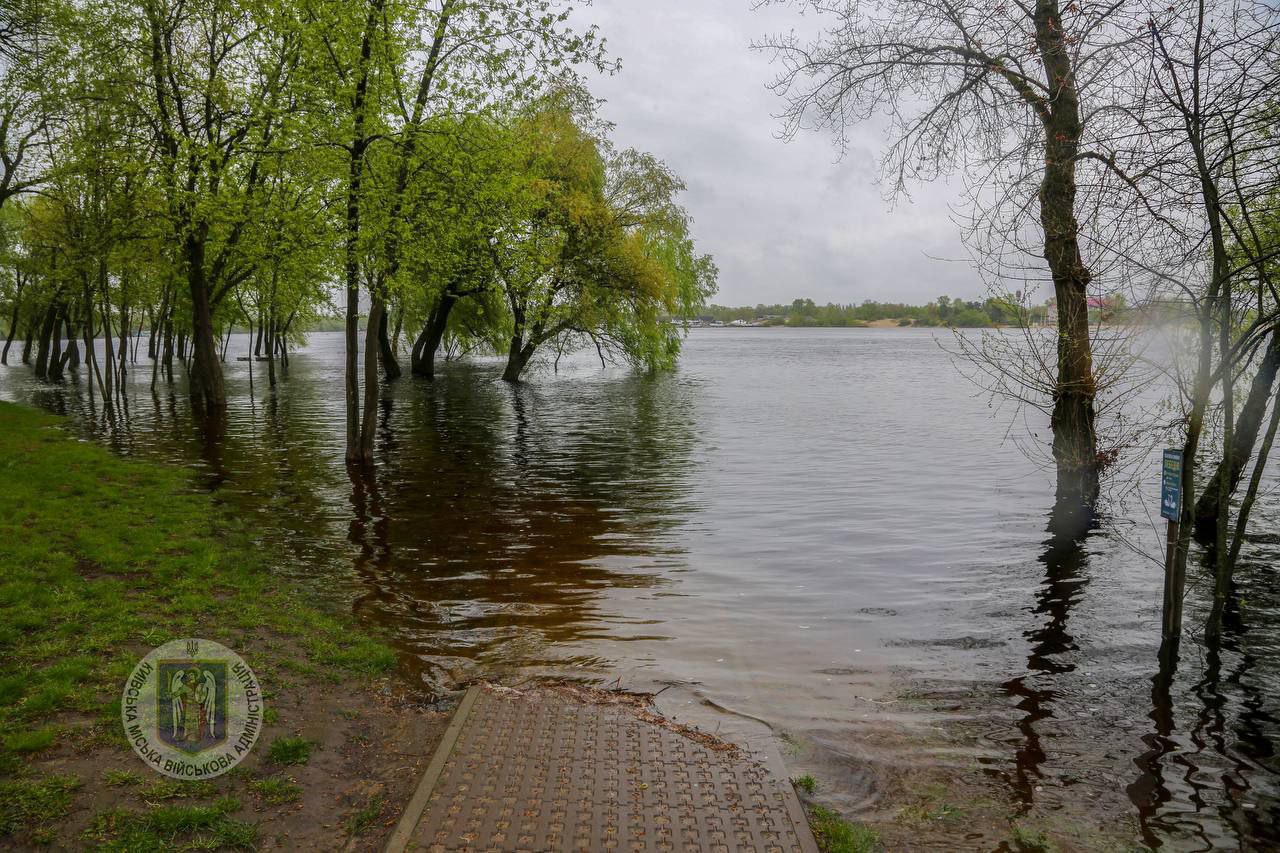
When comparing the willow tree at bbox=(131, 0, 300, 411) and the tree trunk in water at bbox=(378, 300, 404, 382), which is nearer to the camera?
the willow tree at bbox=(131, 0, 300, 411)

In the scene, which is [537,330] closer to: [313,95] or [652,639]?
[313,95]

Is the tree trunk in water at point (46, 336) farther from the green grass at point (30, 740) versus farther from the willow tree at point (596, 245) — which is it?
the green grass at point (30, 740)

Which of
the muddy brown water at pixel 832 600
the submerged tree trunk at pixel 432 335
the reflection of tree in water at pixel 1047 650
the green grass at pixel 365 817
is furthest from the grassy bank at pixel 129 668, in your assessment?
the submerged tree trunk at pixel 432 335

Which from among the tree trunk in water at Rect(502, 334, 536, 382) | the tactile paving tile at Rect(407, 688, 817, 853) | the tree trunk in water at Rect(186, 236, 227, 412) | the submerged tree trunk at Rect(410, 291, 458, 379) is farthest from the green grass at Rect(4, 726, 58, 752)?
the tree trunk in water at Rect(502, 334, 536, 382)

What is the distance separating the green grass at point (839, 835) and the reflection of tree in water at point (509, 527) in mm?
3545

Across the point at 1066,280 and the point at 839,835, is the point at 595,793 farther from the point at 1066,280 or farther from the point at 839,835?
the point at 1066,280

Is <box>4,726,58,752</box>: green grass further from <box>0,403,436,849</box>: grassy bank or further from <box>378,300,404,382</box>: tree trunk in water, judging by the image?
<box>378,300,404,382</box>: tree trunk in water

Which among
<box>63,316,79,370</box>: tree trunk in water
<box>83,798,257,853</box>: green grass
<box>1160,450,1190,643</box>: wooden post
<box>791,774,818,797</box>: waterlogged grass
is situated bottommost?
<box>791,774,818,797</box>: waterlogged grass

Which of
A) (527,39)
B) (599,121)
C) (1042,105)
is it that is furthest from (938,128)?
(599,121)

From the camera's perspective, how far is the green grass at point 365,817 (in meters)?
5.05

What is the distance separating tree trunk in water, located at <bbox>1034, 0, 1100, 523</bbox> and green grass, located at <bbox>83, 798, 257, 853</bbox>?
8.80 m

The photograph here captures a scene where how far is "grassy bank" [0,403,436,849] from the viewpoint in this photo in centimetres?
498

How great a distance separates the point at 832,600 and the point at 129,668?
7865 mm

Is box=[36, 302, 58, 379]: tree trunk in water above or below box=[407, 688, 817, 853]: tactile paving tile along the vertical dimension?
above
